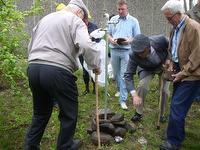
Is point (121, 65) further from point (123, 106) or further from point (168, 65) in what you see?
point (168, 65)

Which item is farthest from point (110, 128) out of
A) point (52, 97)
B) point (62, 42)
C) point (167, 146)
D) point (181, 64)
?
point (62, 42)

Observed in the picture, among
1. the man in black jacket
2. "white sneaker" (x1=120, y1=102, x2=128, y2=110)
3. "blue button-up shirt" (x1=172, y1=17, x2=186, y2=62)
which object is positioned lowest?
"white sneaker" (x1=120, y1=102, x2=128, y2=110)

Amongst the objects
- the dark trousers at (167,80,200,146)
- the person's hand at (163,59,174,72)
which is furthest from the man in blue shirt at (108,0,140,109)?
the dark trousers at (167,80,200,146)

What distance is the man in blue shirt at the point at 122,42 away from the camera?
24.2 ft

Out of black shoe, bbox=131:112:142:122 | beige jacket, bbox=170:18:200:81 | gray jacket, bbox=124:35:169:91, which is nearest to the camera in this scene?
beige jacket, bbox=170:18:200:81

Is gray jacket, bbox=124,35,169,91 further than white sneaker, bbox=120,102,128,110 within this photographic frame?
No

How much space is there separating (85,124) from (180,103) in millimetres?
1831

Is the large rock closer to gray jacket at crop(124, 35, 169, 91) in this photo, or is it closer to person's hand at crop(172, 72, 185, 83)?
gray jacket at crop(124, 35, 169, 91)

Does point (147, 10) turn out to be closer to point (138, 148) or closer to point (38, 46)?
point (138, 148)

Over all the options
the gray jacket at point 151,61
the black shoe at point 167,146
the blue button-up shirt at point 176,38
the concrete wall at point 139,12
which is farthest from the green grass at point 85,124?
the concrete wall at point 139,12

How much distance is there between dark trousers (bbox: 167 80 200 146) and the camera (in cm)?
543

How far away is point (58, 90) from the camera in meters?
4.88

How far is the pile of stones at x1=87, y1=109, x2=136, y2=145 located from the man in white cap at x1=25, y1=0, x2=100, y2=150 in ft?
2.93

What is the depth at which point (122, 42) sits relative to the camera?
23.9 feet
